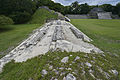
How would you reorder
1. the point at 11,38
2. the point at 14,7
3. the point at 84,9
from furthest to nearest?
1. the point at 84,9
2. the point at 14,7
3. the point at 11,38

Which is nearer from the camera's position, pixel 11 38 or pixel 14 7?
pixel 11 38

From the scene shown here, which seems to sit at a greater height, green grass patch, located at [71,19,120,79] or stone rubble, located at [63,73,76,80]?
stone rubble, located at [63,73,76,80]

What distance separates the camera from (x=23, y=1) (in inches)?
709

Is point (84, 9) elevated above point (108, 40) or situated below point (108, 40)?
above

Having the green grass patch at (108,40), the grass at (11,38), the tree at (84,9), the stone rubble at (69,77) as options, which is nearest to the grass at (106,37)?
the green grass patch at (108,40)

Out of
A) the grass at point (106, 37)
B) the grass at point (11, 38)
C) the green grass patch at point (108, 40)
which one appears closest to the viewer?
the green grass patch at point (108, 40)

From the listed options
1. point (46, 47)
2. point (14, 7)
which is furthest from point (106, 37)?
point (14, 7)

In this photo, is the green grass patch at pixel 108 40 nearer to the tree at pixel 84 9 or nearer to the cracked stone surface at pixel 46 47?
the cracked stone surface at pixel 46 47

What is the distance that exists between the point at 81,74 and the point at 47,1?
1303 inches

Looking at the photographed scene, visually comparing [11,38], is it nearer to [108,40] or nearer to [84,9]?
[108,40]

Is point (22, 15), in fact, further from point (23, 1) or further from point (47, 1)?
point (47, 1)

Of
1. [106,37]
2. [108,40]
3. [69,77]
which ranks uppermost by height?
[69,77]

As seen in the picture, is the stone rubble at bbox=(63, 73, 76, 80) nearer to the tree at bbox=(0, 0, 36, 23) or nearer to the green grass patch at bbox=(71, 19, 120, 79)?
the green grass patch at bbox=(71, 19, 120, 79)

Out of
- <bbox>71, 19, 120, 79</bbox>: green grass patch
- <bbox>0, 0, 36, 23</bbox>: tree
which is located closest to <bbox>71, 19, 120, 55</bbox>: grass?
<bbox>71, 19, 120, 79</bbox>: green grass patch
